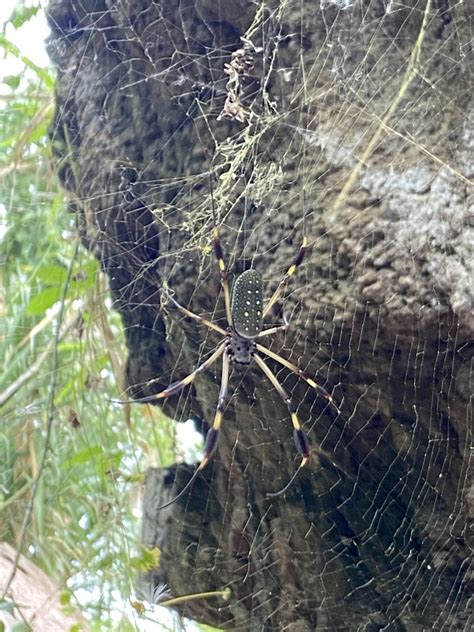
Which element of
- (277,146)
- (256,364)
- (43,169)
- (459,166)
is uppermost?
(43,169)

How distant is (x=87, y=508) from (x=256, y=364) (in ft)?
1.37

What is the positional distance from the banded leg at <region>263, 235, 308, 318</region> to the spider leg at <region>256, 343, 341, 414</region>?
71 millimetres

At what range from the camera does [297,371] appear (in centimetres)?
106

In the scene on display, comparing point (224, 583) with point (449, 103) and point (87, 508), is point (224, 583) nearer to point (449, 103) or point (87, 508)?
point (87, 508)

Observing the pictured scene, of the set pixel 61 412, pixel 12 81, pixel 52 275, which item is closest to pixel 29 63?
pixel 12 81

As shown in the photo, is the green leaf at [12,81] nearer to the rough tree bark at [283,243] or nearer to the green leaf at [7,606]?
the rough tree bark at [283,243]

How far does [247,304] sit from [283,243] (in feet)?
0.43

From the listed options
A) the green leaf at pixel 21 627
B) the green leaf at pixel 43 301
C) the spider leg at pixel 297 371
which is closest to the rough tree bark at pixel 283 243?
the spider leg at pixel 297 371

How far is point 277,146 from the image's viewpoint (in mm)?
1064

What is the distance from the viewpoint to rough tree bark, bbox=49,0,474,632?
3.34 feet

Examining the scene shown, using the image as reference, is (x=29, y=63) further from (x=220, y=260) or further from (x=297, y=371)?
(x=297, y=371)

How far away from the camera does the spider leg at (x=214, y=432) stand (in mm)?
1027

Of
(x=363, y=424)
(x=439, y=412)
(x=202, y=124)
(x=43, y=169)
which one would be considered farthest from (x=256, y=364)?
(x=43, y=169)

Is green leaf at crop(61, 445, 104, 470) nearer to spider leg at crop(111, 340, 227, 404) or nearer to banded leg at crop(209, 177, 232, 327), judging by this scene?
spider leg at crop(111, 340, 227, 404)
